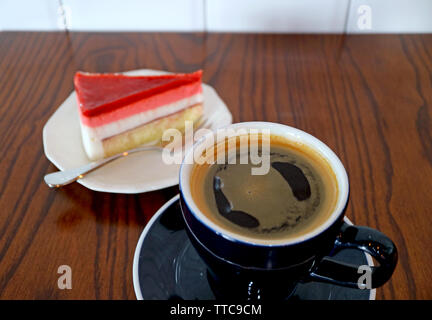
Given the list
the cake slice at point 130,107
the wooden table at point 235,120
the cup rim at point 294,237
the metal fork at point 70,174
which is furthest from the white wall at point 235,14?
the cup rim at point 294,237

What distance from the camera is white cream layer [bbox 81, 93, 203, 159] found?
0.90 metres

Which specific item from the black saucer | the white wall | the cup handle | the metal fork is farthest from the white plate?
the white wall

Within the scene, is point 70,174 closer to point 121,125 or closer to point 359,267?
point 121,125

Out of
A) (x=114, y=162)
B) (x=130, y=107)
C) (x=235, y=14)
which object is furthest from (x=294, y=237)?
(x=235, y=14)

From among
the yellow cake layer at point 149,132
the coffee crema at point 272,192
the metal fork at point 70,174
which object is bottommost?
the yellow cake layer at point 149,132

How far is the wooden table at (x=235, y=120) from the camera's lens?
2.28 feet

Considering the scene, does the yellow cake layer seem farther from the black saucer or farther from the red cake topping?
the black saucer

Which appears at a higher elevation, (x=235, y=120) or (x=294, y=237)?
(x=294, y=237)

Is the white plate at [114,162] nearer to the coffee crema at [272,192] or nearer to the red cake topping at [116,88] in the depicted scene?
the red cake topping at [116,88]

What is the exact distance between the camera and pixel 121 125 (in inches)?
38.3

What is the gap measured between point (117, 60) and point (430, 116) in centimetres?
81

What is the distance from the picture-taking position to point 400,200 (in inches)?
31.1

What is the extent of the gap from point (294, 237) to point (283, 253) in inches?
1.4
